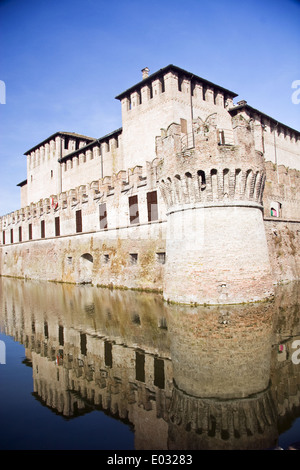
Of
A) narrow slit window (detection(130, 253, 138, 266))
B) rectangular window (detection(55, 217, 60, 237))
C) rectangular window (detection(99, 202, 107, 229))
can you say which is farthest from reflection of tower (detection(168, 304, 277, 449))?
rectangular window (detection(55, 217, 60, 237))

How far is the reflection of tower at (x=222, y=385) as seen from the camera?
15.2 ft

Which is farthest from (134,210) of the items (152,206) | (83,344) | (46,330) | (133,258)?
(83,344)

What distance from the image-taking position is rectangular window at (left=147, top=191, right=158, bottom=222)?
61.1ft

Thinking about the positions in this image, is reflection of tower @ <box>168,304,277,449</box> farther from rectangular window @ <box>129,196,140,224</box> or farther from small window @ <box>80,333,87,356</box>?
rectangular window @ <box>129,196,140,224</box>

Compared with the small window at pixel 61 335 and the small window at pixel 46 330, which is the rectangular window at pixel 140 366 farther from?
the small window at pixel 46 330

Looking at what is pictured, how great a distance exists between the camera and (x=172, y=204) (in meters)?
14.8

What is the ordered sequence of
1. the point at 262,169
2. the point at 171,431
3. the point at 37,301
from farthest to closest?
the point at 37,301
the point at 262,169
the point at 171,431

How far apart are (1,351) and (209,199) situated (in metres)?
9.25

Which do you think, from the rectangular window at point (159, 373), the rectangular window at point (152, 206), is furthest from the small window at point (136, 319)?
the rectangular window at point (152, 206)

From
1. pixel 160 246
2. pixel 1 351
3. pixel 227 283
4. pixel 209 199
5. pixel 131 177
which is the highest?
pixel 131 177

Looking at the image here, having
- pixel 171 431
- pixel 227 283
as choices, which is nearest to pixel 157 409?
pixel 171 431

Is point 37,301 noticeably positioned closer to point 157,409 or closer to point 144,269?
point 144,269

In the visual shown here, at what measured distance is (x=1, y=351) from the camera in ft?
32.0

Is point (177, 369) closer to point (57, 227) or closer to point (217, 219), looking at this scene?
point (217, 219)
